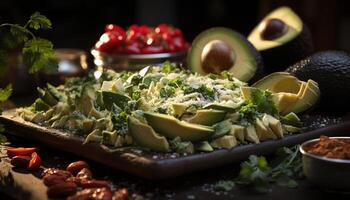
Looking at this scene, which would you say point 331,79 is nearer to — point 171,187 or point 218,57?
point 218,57

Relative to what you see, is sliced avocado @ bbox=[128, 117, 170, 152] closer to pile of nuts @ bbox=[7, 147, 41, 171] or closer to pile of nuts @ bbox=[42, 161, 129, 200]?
pile of nuts @ bbox=[42, 161, 129, 200]

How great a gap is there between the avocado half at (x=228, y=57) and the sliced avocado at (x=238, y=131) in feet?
1.94

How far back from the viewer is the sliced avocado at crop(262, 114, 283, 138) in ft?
5.38

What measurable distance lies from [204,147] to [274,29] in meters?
1.03

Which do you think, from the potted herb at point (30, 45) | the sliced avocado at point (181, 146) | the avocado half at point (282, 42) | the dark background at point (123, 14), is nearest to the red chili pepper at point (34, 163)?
the potted herb at point (30, 45)

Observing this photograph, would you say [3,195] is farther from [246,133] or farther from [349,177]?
[349,177]

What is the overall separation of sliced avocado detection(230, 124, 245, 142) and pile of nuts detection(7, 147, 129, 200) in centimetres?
32

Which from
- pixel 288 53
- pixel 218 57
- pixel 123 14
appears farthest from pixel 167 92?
pixel 123 14

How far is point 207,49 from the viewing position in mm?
2195

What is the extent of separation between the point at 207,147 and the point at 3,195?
1.64 ft

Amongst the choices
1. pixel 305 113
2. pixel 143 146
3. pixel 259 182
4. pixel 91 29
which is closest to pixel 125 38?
pixel 305 113

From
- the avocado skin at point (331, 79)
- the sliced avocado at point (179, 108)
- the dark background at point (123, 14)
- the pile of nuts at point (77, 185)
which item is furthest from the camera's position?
the dark background at point (123, 14)

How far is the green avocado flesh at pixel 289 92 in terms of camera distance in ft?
5.79

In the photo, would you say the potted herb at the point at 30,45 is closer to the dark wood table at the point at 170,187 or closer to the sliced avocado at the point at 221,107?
the dark wood table at the point at 170,187
